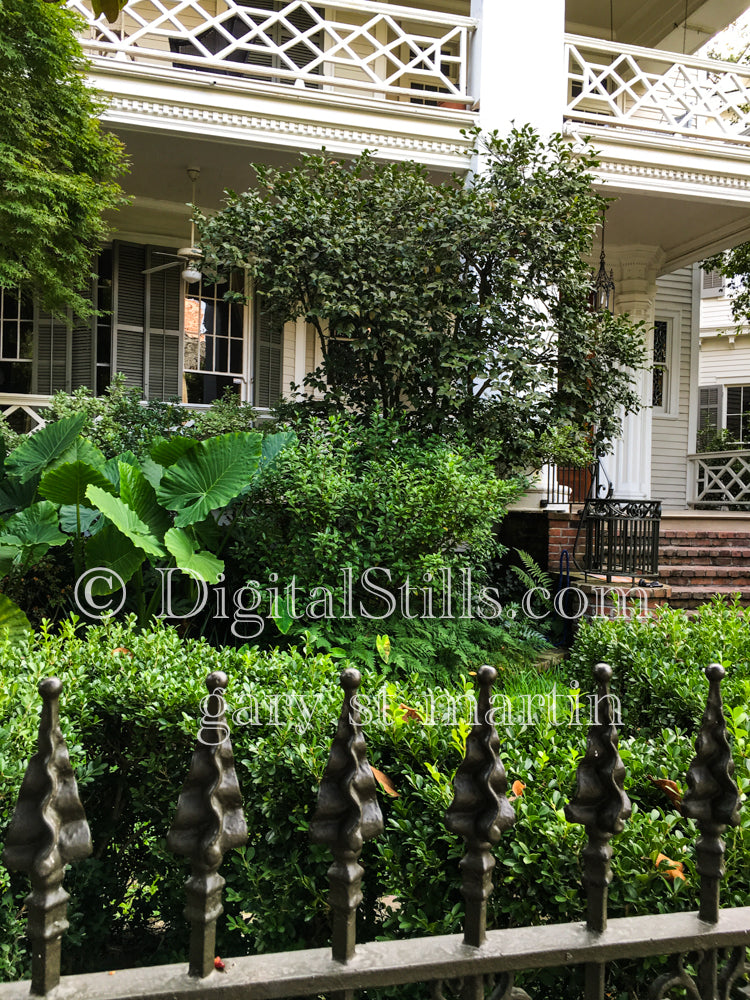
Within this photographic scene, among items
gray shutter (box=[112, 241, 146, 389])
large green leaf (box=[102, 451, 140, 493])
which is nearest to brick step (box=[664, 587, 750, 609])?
large green leaf (box=[102, 451, 140, 493])

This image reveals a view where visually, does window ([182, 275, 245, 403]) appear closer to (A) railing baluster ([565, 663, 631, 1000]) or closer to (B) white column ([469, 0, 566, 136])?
(B) white column ([469, 0, 566, 136])

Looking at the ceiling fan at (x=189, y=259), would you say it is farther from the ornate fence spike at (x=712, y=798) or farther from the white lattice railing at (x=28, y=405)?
the ornate fence spike at (x=712, y=798)

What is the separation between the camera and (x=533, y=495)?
8055mm

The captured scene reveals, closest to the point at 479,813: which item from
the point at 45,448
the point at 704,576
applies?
the point at 45,448

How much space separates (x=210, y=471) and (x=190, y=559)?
2.24 feet

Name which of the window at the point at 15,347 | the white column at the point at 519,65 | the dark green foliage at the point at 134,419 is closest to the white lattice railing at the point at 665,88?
the white column at the point at 519,65

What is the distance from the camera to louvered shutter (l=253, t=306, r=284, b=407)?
10875 mm

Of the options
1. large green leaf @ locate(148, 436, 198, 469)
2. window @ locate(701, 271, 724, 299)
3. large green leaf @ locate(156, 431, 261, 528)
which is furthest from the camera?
window @ locate(701, 271, 724, 299)

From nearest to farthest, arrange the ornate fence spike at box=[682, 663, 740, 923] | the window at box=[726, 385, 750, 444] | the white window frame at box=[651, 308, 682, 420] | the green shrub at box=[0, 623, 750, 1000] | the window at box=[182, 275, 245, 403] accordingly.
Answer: the ornate fence spike at box=[682, 663, 740, 923], the green shrub at box=[0, 623, 750, 1000], the window at box=[182, 275, 245, 403], the white window frame at box=[651, 308, 682, 420], the window at box=[726, 385, 750, 444]

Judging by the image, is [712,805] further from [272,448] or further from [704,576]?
[704,576]

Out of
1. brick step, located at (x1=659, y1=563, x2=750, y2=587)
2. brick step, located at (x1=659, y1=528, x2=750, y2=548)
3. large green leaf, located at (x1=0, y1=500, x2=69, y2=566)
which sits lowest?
brick step, located at (x1=659, y1=563, x2=750, y2=587)

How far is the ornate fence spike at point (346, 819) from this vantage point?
1319 millimetres

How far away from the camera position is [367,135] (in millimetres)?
8336

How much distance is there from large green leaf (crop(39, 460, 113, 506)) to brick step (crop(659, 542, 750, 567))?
5.61 meters
